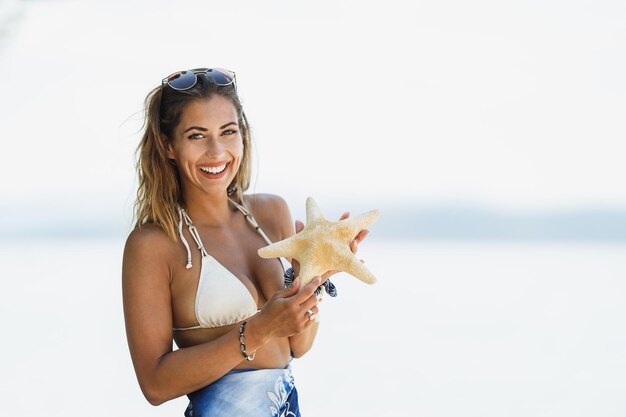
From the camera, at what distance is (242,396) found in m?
1.85

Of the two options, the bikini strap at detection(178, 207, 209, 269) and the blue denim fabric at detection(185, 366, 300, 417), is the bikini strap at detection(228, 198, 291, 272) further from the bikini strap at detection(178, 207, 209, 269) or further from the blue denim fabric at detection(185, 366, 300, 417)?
the blue denim fabric at detection(185, 366, 300, 417)

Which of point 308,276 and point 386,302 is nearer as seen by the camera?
point 308,276

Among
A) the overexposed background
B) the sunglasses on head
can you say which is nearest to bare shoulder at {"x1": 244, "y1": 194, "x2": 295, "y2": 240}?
the sunglasses on head

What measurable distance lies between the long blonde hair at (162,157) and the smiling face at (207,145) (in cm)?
2

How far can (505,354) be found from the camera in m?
5.77

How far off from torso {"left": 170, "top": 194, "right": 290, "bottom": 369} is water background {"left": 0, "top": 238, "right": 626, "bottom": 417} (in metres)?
2.75

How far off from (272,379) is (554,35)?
1300 centimetres

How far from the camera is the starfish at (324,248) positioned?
5.85ft

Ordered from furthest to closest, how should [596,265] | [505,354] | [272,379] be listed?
[596,265]
[505,354]
[272,379]

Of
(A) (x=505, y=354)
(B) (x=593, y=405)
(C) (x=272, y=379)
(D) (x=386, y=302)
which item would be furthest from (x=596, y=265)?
(C) (x=272, y=379)

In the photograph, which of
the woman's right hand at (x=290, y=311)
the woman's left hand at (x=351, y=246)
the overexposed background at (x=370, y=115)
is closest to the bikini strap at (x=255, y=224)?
the woman's left hand at (x=351, y=246)

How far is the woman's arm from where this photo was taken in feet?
5.56

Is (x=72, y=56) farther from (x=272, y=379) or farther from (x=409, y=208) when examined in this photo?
(x=272, y=379)

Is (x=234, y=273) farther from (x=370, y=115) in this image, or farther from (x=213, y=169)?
(x=370, y=115)
